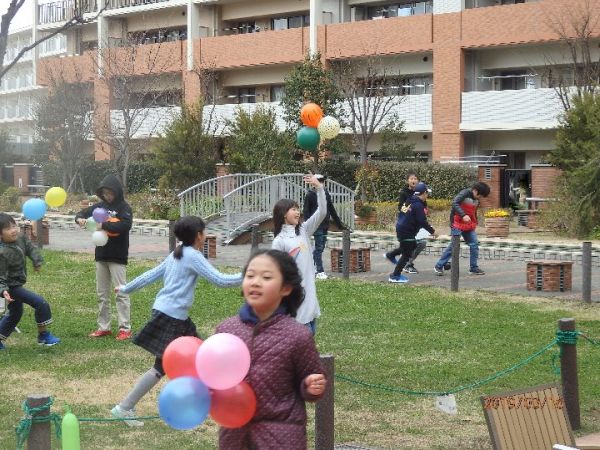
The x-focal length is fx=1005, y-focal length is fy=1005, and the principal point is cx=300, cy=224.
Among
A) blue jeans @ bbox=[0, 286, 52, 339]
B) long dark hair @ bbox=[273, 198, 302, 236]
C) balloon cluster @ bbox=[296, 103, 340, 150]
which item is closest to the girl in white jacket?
long dark hair @ bbox=[273, 198, 302, 236]

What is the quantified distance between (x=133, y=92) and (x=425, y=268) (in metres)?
26.6

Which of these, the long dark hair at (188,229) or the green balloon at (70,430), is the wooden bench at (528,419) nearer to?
the green balloon at (70,430)

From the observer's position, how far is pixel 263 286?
14.8 feet

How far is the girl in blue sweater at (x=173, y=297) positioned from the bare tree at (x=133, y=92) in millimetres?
29610

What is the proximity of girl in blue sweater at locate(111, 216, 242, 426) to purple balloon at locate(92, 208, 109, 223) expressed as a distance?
248 centimetres

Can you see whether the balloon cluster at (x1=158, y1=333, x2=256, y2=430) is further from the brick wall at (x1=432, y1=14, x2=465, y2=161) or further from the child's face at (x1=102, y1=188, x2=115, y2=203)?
the brick wall at (x1=432, y1=14, x2=465, y2=161)

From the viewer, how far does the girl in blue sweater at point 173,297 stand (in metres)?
7.32

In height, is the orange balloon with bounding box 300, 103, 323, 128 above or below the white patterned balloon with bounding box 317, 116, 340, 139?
above

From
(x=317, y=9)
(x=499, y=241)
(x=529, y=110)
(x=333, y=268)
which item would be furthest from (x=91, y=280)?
(x=317, y=9)

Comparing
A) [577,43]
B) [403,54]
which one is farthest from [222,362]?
[403,54]

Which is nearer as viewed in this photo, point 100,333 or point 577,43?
point 100,333

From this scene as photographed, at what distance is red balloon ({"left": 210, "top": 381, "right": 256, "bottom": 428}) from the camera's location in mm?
4254

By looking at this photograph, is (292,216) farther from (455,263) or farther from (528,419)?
(455,263)

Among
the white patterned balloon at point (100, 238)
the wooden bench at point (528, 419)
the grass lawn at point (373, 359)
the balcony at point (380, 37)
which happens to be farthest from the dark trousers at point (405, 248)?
the balcony at point (380, 37)
